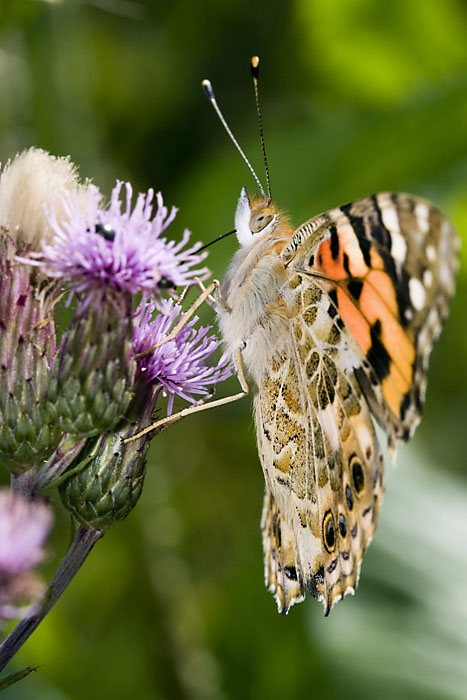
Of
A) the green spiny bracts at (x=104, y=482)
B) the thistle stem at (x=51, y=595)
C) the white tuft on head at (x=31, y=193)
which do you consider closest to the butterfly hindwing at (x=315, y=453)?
the green spiny bracts at (x=104, y=482)

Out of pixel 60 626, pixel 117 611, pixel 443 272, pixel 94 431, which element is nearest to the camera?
pixel 94 431

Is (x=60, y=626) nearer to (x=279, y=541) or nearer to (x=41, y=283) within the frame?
(x=279, y=541)

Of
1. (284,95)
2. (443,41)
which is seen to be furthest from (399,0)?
(284,95)

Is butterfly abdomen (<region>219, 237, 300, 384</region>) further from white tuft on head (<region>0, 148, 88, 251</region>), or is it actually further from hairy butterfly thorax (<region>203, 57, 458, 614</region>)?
white tuft on head (<region>0, 148, 88, 251</region>)

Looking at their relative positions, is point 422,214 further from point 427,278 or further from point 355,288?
point 355,288

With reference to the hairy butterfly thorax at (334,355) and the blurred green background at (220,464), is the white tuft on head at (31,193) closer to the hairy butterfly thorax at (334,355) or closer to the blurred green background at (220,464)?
the hairy butterfly thorax at (334,355)

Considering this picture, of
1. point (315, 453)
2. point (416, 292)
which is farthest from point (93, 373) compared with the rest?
point (416, 292)

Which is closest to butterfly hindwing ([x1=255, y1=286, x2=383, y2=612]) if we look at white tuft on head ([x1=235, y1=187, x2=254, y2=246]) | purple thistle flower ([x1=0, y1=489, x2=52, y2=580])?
white tuft on head ([x1=235, y1=187, x2=254, y2=246])

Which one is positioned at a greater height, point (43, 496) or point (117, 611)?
point (43, 496)
